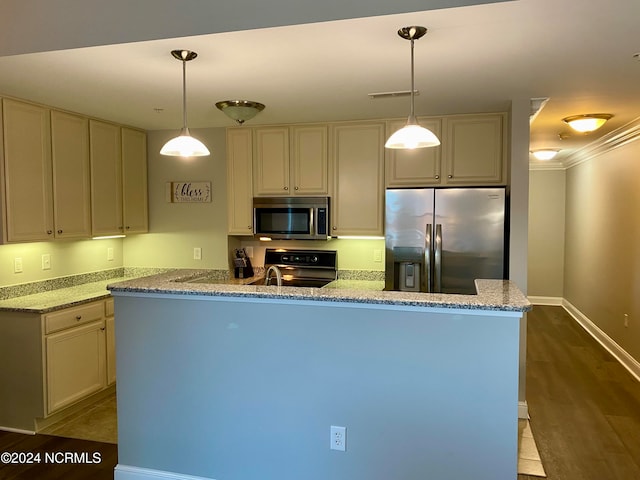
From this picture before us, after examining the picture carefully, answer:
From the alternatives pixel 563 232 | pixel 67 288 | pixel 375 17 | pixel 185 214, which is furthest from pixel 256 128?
pixel 563 232

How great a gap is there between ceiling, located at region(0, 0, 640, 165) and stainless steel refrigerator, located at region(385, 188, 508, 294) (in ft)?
2.21

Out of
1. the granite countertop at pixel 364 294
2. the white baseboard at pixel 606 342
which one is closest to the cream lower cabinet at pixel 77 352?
the granite countertop at pixel 364 294

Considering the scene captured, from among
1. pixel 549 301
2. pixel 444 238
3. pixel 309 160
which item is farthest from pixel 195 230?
pixel 549 301

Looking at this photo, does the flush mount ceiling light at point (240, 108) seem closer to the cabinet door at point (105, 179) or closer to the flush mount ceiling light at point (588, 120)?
the cabinet door at point (105, 179)

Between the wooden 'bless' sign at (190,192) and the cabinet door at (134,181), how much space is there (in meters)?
0.28

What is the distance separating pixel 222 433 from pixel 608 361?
14.0ft

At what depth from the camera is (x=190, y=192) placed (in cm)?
453

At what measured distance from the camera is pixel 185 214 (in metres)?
4.56

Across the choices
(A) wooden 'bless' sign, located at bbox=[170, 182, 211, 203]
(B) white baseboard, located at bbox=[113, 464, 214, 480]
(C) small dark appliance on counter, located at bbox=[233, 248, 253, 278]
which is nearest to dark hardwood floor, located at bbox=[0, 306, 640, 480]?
(B) white baseboard, located at bbox=[113, 464, 214, 480]

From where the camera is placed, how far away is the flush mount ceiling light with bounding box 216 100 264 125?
131 inches

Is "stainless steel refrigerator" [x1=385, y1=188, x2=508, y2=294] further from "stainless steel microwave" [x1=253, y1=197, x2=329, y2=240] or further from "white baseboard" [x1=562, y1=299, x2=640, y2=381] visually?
"white baseboard" [x1=562, y1=299, x2=640, y2=381]

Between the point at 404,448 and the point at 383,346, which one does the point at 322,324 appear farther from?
the point at 404,448

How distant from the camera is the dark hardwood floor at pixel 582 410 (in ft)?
9.55

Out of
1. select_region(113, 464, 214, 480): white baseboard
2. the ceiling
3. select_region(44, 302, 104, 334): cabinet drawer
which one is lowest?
select_region(113, 464, 214, 480): white baseboard
